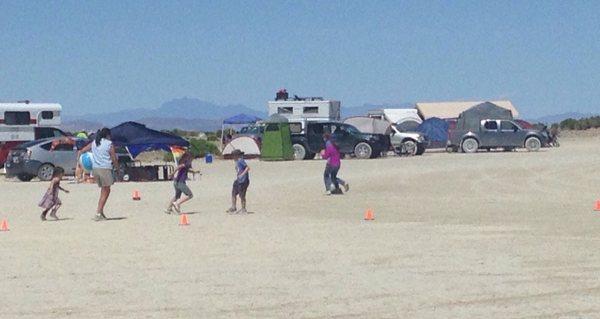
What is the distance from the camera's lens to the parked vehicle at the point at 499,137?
51406 millimetres

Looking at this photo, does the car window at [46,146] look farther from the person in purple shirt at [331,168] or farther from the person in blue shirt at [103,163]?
the person in blue shirt at [103,163]

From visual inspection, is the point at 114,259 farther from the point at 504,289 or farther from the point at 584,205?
the point at 584,205

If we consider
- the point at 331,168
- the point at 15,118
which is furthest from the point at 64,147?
the point at 331,168

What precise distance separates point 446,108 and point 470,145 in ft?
72.6

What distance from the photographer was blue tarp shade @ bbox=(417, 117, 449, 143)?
193 ft

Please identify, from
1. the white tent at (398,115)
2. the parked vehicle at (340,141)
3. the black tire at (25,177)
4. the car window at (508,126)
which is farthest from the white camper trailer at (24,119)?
the white tent at (398,115)

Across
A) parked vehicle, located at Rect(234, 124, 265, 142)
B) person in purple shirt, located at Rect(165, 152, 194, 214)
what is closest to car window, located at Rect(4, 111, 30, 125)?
parked vehicle, located at Rect(234, 124, 265, 142)

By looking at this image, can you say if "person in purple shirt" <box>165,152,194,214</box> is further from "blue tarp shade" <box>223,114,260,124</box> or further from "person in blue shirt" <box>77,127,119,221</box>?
"blue tarp shade" <box>223,114,260,124</box>

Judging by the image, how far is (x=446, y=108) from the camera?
242 ft

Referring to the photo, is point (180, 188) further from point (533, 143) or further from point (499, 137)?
point (533, 143)

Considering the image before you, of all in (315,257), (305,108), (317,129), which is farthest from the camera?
(305,108)

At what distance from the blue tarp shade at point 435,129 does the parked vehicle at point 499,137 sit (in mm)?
6041

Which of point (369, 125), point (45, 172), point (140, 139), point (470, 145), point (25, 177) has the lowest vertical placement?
point (25, 177)

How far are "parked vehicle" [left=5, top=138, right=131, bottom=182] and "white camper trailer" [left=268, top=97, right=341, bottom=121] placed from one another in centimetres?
2515
